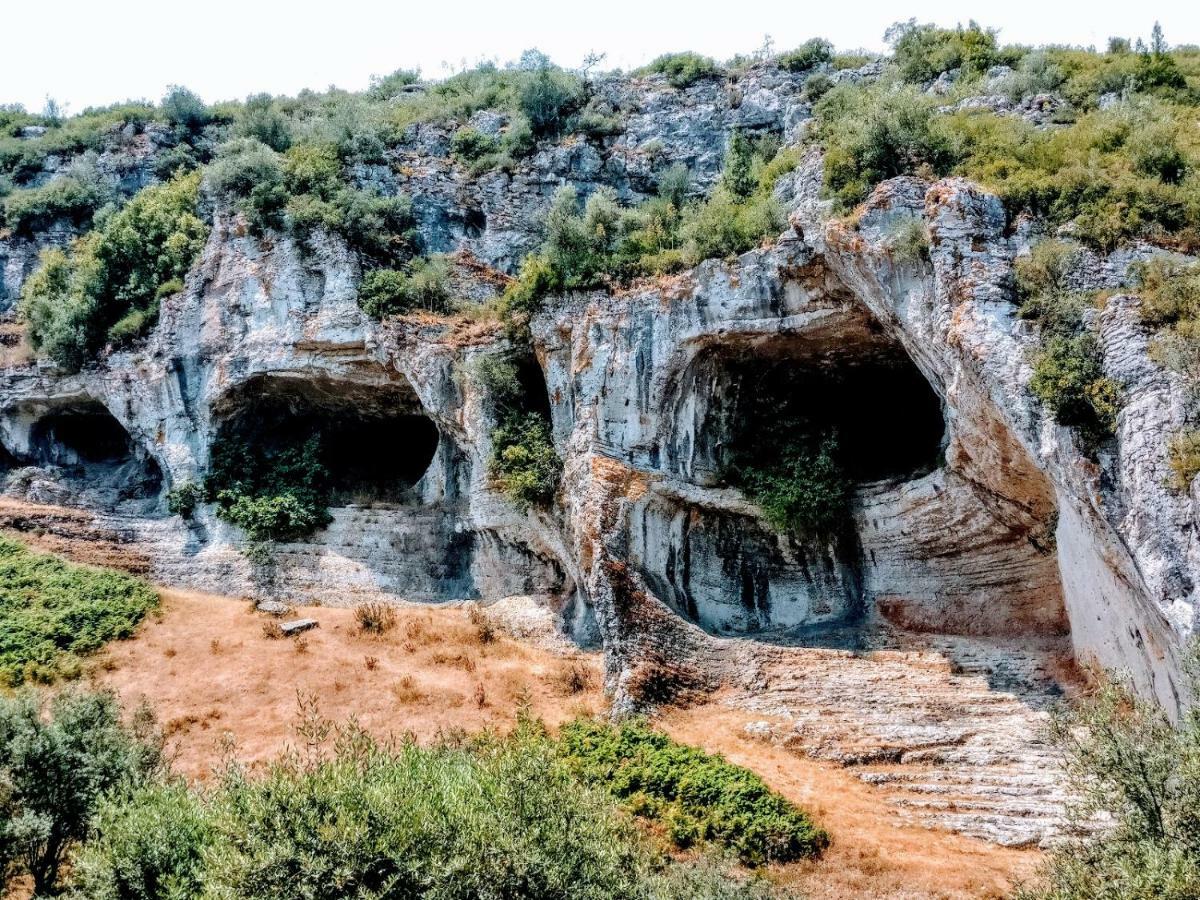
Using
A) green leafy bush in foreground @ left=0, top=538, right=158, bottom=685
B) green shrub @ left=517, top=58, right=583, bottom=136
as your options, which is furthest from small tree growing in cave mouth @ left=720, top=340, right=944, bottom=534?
green shrub @ left=517, top=58, right=583, bottom=136

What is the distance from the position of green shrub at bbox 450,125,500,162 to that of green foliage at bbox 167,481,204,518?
46.9 ft

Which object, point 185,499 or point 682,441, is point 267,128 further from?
point 682,441

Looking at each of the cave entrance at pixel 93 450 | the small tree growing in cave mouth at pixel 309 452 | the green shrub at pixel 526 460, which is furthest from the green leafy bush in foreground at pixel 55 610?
the green shrub at pixel 526 460

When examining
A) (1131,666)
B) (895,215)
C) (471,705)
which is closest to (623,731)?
(471,705)

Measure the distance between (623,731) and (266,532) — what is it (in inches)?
486

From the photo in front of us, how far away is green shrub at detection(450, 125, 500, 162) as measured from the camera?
31.8 m

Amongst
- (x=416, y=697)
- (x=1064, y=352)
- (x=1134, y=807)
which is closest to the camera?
(x=1134, y=807)

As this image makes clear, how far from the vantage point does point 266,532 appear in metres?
24.3

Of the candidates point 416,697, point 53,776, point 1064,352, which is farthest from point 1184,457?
point 53,776

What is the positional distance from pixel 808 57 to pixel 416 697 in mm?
25900

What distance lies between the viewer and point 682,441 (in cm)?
2139

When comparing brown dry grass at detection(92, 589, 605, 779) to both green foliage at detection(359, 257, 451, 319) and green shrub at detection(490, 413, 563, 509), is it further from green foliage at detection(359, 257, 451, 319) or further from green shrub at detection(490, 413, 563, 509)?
green foliage at detection(359, 257, 451, 319)

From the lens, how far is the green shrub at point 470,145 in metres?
31.8

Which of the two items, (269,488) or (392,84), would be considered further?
(392,84)
